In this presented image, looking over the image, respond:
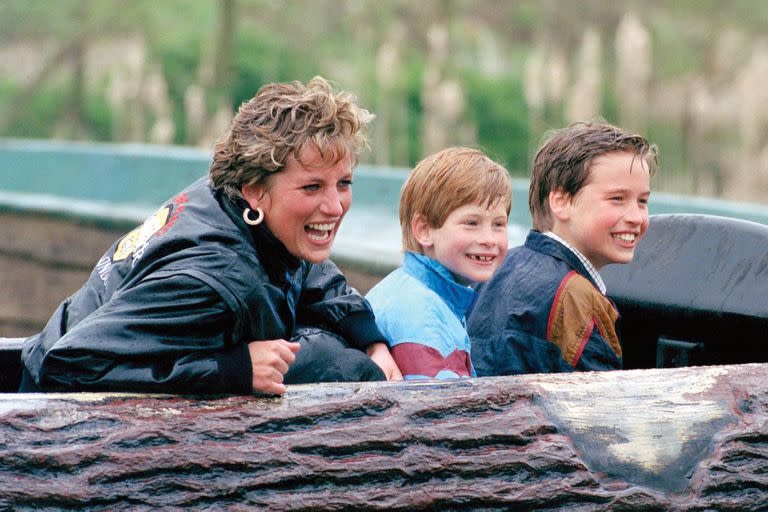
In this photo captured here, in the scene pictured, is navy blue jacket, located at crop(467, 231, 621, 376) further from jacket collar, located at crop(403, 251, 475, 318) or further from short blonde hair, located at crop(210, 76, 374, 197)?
short blonde hair, located at crop(210, 76, 374, 197)

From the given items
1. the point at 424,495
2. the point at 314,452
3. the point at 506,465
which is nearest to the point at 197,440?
the point at 314,452

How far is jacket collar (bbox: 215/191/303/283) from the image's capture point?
2.11 metres

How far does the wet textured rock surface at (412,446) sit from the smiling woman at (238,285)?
67mm

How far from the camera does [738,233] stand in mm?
2807

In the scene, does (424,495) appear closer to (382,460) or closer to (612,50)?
(382,460)

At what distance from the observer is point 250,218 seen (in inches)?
84.3

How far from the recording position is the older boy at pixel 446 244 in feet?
8.06

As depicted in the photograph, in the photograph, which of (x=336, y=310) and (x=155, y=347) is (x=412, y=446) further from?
(x=336, y=310)

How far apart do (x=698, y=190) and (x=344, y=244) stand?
2.82 m

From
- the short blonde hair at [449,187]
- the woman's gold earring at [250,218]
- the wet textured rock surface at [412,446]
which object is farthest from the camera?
the short blonde hair at [449,187]

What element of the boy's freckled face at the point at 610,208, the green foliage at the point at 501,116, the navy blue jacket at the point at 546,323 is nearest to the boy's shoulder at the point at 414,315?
the navy blue jacket at the point at 546,323

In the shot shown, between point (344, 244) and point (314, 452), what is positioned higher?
point (314, 452)

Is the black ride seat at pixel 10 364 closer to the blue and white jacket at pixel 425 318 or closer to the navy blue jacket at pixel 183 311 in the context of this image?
the navy blue jacket at pixel 183 311

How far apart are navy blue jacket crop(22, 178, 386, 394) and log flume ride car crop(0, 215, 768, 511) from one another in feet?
0.14
